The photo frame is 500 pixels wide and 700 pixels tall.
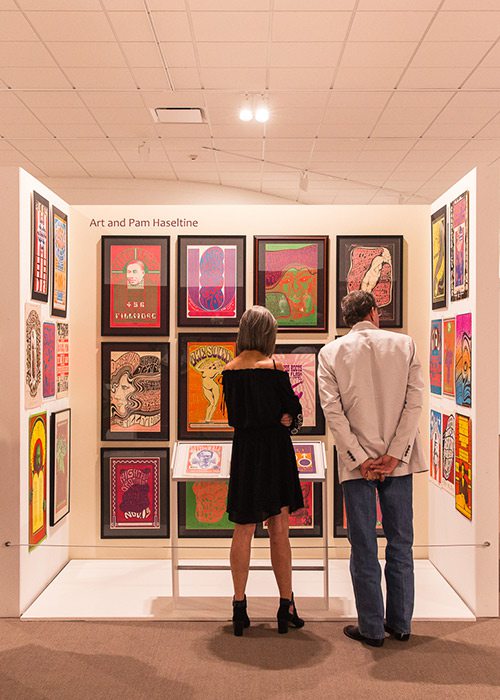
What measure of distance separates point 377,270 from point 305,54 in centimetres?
228

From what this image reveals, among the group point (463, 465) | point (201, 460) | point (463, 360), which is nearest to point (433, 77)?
point (463, 360)

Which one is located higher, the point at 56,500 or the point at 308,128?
the point at 308,128

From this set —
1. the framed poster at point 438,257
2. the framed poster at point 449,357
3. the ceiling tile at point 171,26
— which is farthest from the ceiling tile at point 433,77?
the framed poster at point 449,357

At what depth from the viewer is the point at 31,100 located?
6.86 metres

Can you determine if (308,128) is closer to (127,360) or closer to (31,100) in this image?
(31,100)

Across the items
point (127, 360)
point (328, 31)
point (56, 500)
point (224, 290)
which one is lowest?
point (56, 500)

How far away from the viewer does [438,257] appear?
4.42 metres

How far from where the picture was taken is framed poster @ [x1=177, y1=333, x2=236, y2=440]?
4691mm

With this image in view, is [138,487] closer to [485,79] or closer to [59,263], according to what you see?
[59,263]

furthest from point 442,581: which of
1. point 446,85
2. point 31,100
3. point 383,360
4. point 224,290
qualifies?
point 31,100

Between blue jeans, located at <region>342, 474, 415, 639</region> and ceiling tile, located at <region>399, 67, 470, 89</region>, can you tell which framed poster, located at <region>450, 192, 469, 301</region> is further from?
ceiling tile, located at <region>399, 67, 470, 89</region>

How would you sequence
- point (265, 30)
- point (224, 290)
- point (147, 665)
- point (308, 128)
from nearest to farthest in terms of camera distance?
1. point (147, 665)
2. point (224, 290)
3. point (265, 30)
4. point (308, 128)

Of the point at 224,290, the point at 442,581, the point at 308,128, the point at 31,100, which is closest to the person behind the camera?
the point at 442,581

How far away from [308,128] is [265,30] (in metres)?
2.47
